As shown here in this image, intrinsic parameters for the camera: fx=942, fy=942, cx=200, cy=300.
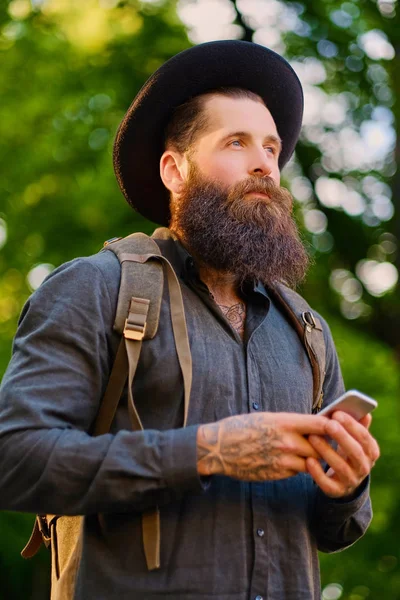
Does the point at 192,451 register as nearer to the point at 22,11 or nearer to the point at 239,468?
the point at 239,468

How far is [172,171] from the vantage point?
12.7 feet

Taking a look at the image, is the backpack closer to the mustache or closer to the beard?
the beard

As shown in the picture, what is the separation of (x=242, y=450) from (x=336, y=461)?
0.27m

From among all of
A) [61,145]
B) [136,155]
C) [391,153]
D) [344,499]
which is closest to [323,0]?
[391,153]

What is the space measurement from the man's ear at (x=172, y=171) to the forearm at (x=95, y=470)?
1387 millimetres

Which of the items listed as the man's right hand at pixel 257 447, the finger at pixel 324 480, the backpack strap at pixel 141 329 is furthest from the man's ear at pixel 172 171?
the finger at pixel 324 480

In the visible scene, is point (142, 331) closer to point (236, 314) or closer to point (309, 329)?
point (236, 314)

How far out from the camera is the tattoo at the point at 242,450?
2.69m

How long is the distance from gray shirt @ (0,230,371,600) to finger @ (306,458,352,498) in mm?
294

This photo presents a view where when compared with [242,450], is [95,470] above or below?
below

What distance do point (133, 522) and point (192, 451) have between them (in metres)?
0.37

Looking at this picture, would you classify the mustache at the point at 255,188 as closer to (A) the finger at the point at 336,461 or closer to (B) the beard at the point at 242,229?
(B) the beard at the point at 242,229

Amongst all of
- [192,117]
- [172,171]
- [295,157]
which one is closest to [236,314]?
[172,171]

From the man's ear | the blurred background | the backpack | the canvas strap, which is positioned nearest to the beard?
the man's ear
